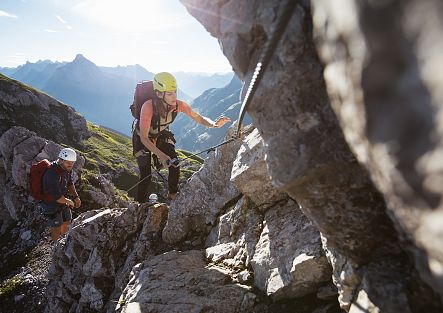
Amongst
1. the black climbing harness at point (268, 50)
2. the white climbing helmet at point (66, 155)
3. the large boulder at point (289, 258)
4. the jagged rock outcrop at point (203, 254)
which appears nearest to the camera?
the black climbing harness at point (268, 50)

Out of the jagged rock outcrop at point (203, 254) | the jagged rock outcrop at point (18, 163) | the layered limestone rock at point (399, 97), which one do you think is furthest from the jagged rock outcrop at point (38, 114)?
the layered limestone rock at point (399, 97)

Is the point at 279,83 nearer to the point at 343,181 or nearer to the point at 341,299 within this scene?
the point at 343,181

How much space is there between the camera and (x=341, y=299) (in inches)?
222

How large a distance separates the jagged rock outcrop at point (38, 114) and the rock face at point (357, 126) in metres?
85.6

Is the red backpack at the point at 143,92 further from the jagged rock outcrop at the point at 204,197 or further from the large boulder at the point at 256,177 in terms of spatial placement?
the large boulder at the point at 256,177

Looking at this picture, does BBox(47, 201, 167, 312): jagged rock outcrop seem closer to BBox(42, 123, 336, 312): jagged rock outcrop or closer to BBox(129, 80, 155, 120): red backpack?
BBox(42, 123, 336, 312): jagged rock outcrop

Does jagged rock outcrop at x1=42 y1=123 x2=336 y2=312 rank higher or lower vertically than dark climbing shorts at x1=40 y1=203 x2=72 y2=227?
lower

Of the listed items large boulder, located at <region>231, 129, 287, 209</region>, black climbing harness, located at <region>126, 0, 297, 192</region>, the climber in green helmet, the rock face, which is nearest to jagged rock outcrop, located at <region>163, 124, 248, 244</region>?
the climber in green helmet

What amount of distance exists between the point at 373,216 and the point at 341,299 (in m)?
1.96

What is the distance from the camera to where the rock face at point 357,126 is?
252cm

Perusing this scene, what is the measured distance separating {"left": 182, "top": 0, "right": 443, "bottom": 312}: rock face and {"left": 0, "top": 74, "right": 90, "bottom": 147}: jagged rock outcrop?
85.6 meters

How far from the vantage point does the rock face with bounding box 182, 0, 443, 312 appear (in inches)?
99.0

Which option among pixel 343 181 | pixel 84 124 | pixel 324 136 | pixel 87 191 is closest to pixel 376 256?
pixel 343 181

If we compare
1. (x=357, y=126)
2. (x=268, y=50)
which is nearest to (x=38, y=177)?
(x=268, y=50)
